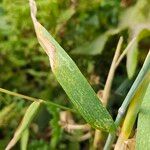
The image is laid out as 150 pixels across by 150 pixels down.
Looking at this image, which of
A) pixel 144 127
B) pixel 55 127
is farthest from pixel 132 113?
pixel 55 127

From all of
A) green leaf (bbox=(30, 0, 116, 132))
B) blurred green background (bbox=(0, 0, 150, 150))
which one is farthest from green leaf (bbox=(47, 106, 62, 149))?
green leaf (bbox=(30, 0, 116, 132))

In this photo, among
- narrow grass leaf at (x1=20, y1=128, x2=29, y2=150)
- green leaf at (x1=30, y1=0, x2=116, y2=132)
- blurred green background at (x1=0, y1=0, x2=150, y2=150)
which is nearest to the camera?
green leaf at (x1=30, y1=0, x2=116, y2=132)

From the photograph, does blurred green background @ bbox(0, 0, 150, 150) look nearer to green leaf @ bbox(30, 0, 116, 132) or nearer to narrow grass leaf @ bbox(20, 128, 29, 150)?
narrow grass leaf @ bbox(20, 128, 29, 150)

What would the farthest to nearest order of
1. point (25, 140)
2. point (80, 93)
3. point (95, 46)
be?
point (95, 46) → point (25, 140) → point (80, 93)

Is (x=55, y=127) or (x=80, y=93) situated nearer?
(x=80, y=93)

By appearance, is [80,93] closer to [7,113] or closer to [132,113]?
[132,113]
